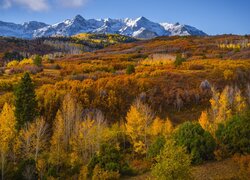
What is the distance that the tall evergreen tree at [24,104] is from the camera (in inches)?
2108

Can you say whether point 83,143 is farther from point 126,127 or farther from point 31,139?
point 126,127

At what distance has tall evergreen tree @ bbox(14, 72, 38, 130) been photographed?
53531 millimetres

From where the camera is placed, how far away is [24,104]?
53781 mm

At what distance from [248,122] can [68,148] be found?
30427 mm

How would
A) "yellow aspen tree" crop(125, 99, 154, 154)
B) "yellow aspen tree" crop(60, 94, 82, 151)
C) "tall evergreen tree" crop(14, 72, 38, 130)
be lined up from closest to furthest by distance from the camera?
"tall evergreen tree" crop(14, 72, 38, 130) → "yellow aspen tree" crop(125, 99, 154, 154) → "yellow aspen tree" crop(60, 94, 82, 151)

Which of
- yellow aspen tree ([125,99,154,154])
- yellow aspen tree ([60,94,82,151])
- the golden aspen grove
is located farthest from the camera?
yellow aspen tree ([60,94,82,151])

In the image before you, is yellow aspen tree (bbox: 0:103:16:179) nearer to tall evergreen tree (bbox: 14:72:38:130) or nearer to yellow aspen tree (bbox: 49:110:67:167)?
tall evergreen tree (bbox: 14:72:38:130)

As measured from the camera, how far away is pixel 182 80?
96.8m

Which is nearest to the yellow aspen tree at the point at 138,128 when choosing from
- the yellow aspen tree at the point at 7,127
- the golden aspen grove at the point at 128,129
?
the golden aspen grove at the point at 128,129

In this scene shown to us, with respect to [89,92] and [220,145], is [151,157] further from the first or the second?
[89,92]

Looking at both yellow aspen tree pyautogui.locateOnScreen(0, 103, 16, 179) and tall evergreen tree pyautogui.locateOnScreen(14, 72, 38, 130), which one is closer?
yellow aspen tree pyautogui.locateOnScreen(0, 103, 16, 179)

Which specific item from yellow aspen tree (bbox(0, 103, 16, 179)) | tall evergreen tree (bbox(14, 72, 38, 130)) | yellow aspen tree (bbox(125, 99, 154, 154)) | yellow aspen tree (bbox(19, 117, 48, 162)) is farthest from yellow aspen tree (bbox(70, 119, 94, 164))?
yellow aspen tree (bbox(0, 103, 16, 179))

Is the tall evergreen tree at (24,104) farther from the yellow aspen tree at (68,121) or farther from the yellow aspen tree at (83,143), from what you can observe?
the yellow aspen tree at (83,143)

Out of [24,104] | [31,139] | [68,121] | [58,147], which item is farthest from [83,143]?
[24,104]
